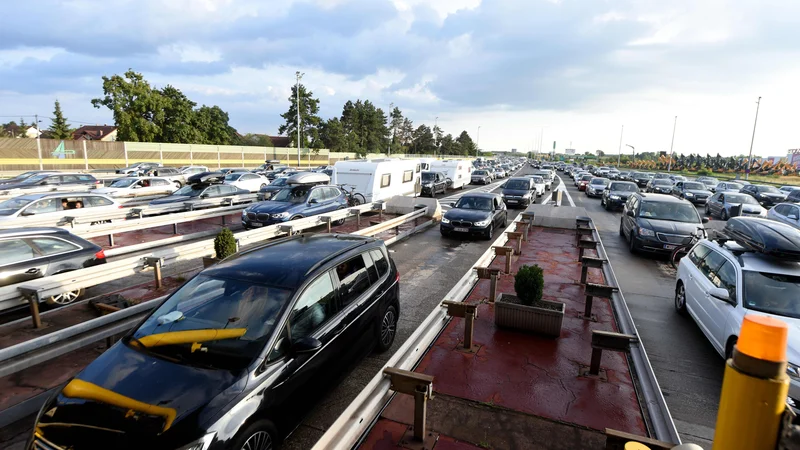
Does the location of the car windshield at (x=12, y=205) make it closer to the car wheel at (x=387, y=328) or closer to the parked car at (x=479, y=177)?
the car wheel at (x=387, y=328)

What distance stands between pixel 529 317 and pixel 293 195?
1045 cm

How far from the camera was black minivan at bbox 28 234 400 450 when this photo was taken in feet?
10.4

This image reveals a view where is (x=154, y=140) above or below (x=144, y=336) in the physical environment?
above

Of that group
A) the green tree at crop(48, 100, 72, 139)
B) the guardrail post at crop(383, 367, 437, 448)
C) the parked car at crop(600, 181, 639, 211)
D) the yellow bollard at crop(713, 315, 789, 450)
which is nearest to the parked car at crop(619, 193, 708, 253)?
the parked car at crop(600, 181, 639, 211)

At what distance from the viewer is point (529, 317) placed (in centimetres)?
652

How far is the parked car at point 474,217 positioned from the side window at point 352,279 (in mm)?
8978

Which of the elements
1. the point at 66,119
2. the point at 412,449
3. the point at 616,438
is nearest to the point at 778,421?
the point at 616,438

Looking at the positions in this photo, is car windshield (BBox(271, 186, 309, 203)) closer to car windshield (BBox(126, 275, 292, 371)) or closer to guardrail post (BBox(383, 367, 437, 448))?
car windshield (BBox(126, 275, 292, 371))

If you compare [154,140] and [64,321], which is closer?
[64,321]

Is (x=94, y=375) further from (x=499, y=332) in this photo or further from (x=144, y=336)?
(x=499, y=332)

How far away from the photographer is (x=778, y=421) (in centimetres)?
138

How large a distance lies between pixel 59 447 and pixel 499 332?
551cm

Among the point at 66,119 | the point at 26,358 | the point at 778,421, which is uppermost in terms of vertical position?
the point at 66,119

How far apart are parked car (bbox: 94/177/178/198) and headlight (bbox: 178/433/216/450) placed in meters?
→ 20.2
